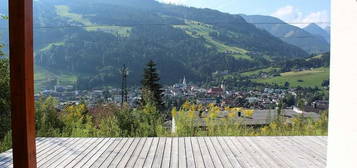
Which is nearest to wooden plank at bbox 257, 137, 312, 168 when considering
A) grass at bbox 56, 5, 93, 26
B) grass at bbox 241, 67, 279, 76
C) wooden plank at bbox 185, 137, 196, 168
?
wooden plank at bbox 185, 137, 196, 168

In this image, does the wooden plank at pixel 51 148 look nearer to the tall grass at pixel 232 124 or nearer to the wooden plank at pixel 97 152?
the wooden plank at pixel 97 152

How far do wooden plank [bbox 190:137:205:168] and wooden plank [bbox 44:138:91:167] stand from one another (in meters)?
1.25

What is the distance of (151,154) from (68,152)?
87 cm

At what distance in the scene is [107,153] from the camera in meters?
3.73

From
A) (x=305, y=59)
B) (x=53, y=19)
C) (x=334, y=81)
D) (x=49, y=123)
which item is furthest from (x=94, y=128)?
(x=53, y=19)

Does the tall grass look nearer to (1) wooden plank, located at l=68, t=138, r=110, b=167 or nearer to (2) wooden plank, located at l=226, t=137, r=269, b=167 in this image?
(2) wooden plank, located at l=226, t=137, r=269, b=167

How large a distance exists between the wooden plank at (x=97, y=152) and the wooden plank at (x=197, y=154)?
96 centimetres

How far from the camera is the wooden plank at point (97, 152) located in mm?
3334

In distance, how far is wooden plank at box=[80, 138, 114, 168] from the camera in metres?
3.33

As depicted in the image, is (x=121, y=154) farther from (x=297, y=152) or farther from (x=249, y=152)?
(x=297, y=152)

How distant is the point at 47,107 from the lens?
16.3ft

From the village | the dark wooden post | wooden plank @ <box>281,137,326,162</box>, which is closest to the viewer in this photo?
the dark wooden post

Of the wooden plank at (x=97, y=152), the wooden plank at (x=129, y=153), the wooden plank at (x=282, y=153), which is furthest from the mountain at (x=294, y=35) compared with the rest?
the wooden plank at (x=97, y=152)

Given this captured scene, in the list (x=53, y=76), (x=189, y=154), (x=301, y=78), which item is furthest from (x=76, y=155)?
(x=301, y=78)
